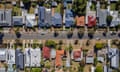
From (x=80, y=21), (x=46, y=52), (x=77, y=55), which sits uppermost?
(x=80, y=21)

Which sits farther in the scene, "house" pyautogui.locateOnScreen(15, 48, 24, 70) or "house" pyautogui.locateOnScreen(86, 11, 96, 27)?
"house" pyautogui.locateOnScreen(86, 11, 96, 27)

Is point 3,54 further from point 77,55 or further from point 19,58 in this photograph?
point 77,55

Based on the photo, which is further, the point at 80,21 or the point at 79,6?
the point at 80,21

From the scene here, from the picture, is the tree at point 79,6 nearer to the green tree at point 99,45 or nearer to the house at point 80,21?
the house at point 80,21

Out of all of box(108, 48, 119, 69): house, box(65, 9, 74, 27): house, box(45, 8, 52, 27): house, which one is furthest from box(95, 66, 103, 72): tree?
box(45, 8, 52, 27): house

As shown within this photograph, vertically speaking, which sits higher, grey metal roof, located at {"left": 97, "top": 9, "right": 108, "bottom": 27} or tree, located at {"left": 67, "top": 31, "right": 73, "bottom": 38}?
grey metal roof, located at {"left": 97, "top": 9, "right": 108, "bottom": 27}

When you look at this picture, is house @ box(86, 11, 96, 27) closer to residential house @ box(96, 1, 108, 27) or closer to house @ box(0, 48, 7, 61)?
residential house @ box(96, 1, 108, 27)

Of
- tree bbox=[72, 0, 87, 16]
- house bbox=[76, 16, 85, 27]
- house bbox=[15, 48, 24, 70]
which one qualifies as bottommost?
house bbox=[15, 48, 24, 70]

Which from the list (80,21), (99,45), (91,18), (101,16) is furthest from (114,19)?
(80,21)

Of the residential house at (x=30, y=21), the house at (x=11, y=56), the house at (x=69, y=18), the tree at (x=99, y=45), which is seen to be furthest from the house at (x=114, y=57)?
the house at (x=11, y=56)
